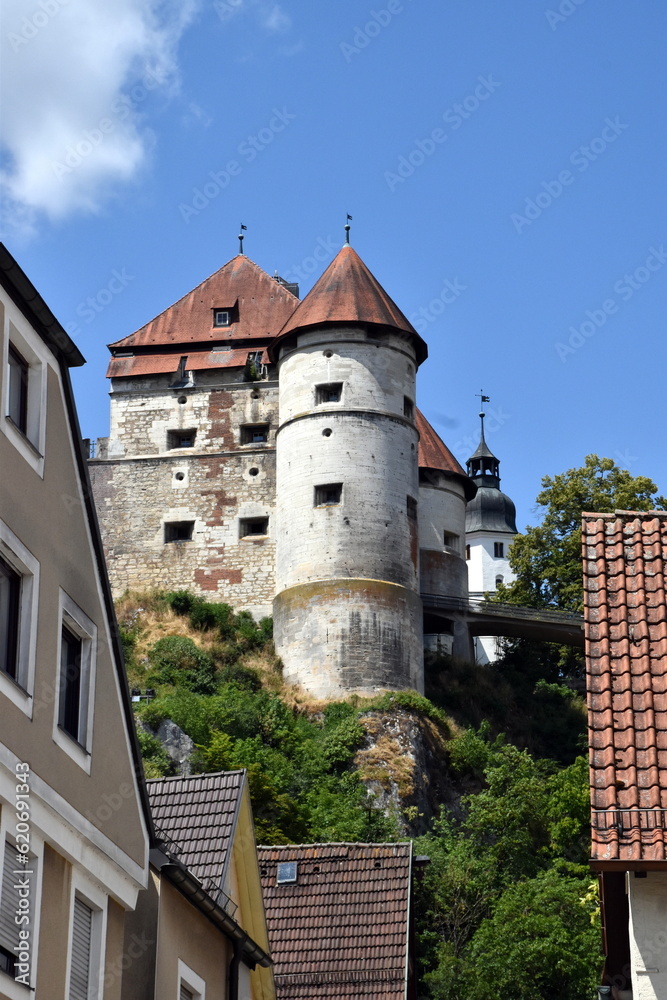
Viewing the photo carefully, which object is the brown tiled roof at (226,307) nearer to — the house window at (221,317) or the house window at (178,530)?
the house window at (221,317)

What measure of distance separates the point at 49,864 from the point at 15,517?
2293mm

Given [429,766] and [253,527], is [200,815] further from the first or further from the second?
[253,527]

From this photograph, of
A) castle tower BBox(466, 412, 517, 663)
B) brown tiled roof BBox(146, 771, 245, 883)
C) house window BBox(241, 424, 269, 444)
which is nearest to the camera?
brown tiled roof BBox(146, 771, 245, 883)

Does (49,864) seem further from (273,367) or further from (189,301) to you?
(189,301)

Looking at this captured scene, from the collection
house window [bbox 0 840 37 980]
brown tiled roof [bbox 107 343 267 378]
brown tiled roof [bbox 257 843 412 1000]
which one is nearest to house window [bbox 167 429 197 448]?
brown tiled roof [bbox 107 343 267 378]

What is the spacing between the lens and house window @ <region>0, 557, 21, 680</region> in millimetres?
12477

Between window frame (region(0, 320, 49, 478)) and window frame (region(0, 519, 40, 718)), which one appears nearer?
window frame (region(0, 519, 40, 718))

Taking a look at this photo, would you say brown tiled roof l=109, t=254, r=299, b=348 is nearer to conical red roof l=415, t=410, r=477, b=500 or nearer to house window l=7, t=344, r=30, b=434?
conical red roof l=415, t=410, r=477, b=500

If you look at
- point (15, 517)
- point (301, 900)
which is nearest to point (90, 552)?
point (15, 517)

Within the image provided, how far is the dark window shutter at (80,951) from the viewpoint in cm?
1316

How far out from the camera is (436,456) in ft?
212

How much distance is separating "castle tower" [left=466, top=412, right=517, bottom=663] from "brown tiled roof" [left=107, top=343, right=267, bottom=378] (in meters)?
45.7

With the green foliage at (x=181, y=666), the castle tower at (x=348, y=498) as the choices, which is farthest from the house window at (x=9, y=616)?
the castle tower at (x=348, y=498)

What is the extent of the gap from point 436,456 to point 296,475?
8955 millimetres
